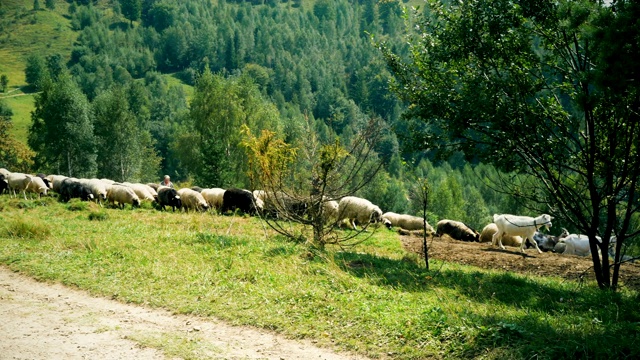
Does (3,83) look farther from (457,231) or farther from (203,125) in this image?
(457,231)

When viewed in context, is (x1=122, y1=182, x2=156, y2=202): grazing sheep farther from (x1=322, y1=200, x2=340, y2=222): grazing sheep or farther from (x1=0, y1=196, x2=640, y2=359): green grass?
(x1=0, y1=196, x2=640, y2=359): green grass

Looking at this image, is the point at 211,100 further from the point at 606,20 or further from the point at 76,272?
the point at 606,20

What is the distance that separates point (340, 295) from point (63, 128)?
67026mm

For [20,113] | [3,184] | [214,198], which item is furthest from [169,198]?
[20,113]

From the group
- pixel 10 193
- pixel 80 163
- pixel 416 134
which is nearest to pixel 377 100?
pixel 80 163

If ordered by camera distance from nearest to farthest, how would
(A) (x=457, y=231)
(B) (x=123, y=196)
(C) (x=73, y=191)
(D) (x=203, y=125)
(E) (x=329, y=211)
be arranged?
1. (E) (x=329, y=211)
2. (A) (x=457, y=231)
3. (B) (x=123, y=196)
4. (C) (x=73, y=191)
5. (D) (x=203, y=125)

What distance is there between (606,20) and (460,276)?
21.6ft

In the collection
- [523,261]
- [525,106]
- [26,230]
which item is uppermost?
[525,106]

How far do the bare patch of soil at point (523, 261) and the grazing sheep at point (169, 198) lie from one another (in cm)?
1387

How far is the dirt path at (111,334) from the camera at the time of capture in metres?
7.60

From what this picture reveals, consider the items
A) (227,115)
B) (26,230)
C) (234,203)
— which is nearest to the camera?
(26,230)

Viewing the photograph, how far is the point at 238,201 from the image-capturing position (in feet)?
98.0

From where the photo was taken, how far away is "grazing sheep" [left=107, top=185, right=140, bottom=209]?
97.0ft

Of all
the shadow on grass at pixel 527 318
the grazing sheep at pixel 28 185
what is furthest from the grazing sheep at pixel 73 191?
the shadow on grass at pixel 527 318
